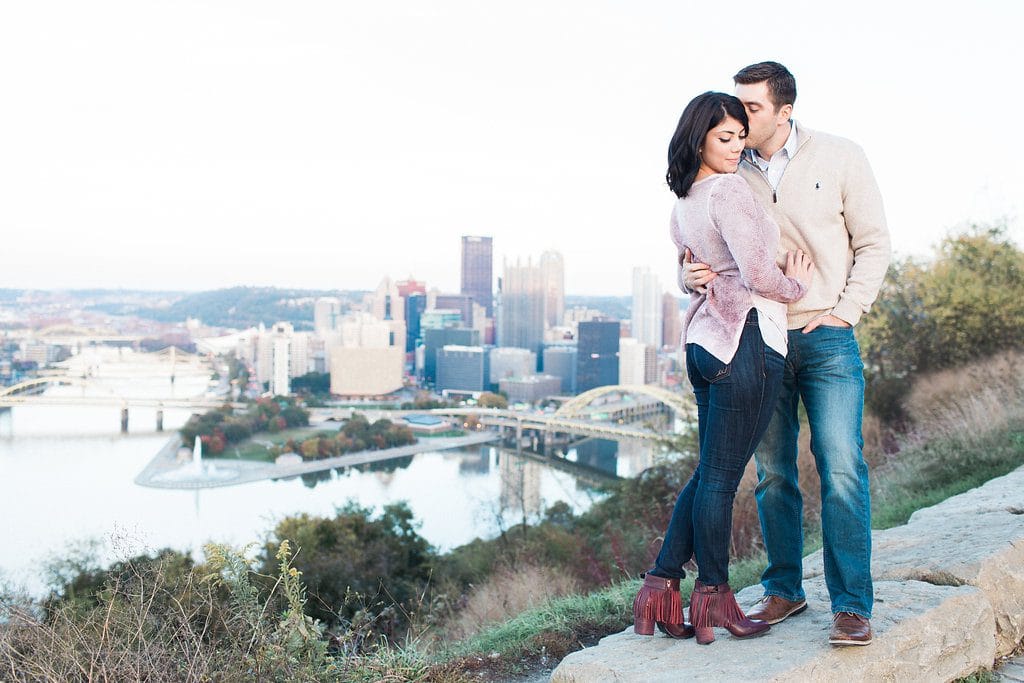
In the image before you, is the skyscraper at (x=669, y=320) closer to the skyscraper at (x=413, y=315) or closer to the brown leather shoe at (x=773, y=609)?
the skyscraper at (x=413, y=315)

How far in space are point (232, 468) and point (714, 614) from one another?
17953 millimetres

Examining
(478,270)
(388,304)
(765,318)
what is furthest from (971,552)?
(478,270)

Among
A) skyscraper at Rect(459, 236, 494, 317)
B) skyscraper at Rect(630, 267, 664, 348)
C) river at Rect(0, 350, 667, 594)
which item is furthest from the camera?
skyscraper at Rect(459, 236, 494, 317)

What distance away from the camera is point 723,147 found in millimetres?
1282

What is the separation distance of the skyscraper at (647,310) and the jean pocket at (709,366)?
26.9 meters

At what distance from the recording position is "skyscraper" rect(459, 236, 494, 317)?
114ft

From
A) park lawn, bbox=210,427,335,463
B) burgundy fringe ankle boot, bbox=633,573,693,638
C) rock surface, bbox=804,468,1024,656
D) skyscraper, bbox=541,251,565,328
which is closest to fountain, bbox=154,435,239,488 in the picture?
park lawn, bbox=210,427,335,463

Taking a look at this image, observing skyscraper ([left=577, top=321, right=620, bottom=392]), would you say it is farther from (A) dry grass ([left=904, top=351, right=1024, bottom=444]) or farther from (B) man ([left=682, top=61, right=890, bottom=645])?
(B) man ([left=682, top=61, right=890, bottom=645])

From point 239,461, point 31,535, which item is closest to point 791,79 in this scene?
point 31,535

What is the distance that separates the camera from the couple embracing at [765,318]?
4.18 ft

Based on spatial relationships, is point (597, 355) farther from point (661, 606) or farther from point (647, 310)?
→ point (661, 606)

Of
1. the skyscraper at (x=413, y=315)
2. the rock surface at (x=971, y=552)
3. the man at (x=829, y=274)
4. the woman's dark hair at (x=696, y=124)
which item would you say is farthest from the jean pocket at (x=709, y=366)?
the skyscraper at (x=413, y=315)

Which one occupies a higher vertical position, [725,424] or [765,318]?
[765,318]

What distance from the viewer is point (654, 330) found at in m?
29.0
